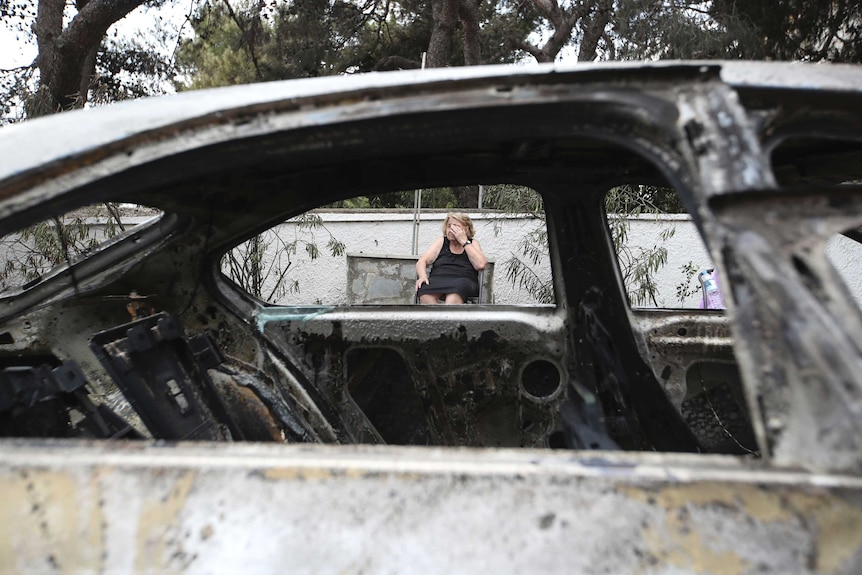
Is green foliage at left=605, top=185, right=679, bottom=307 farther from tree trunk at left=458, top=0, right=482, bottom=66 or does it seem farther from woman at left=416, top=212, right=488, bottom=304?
tree trunk at left=458, top=0, right=482, bottom=66

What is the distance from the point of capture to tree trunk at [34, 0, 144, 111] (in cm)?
757

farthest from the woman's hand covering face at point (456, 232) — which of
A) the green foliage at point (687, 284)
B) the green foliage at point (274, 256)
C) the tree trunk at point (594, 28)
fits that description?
the tree trunk at point (594, 28)

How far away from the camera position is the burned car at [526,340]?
2.76ft

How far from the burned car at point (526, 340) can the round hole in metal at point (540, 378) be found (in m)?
Answer: 0.01

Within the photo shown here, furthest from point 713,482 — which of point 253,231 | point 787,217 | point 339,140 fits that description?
point 253,231

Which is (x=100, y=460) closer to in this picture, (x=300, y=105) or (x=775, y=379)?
(x=300, y=105)

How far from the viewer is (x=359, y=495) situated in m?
0.88

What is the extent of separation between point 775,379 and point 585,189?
1.35 meters

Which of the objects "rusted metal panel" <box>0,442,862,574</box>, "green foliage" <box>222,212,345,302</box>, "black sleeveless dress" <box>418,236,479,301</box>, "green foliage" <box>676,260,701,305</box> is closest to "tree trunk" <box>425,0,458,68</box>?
"green foliage" <box>222,212,345,302</box>

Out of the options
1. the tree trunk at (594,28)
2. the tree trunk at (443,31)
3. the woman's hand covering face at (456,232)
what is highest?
the tree trunk at (594,28)

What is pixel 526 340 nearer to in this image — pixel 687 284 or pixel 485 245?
pixel 485 245

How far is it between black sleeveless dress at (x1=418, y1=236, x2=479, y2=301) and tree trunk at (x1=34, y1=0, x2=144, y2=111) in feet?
18.4

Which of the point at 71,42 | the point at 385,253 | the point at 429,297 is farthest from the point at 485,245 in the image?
the point at 71,42

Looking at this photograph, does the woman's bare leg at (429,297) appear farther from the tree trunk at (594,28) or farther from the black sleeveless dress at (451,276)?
the tree trunk at (594,28)
